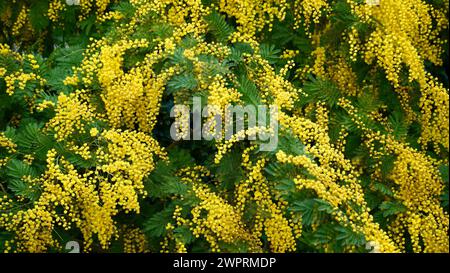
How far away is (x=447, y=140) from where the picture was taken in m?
4.82

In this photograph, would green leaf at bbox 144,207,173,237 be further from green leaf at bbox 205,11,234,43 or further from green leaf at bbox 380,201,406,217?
green leaf at bbox 380,201,406,217

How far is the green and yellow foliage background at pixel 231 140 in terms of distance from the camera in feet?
13.5

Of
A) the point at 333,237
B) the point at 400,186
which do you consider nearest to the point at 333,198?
the point at 333,237

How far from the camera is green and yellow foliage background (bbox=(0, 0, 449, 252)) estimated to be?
161 inches

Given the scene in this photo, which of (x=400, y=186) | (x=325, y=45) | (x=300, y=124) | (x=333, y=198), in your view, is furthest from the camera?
(x=325, y=45)

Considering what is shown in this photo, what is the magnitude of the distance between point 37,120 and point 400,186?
6.85ft

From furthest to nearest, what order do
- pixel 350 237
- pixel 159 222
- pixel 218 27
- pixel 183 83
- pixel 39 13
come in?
pixel 39 13 < pixel 218 27 < pixel 159 222 < pixel 183 83 < pixel 350 237

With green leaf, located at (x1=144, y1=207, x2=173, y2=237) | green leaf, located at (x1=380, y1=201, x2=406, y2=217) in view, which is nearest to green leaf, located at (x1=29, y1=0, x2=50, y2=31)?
green leaf, located at (x1=144, y1=207, x2=173, y2=237)

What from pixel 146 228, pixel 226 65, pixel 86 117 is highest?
pixel 226 65

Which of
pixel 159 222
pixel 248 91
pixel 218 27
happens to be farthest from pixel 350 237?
pixel 218 27

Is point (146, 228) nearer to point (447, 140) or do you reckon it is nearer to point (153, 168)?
point (153, 168)

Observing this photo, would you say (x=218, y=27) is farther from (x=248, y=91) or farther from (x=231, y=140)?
(x=231, y=140)

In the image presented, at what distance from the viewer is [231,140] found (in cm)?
405

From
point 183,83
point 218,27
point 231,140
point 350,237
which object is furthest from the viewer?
point 218,27
